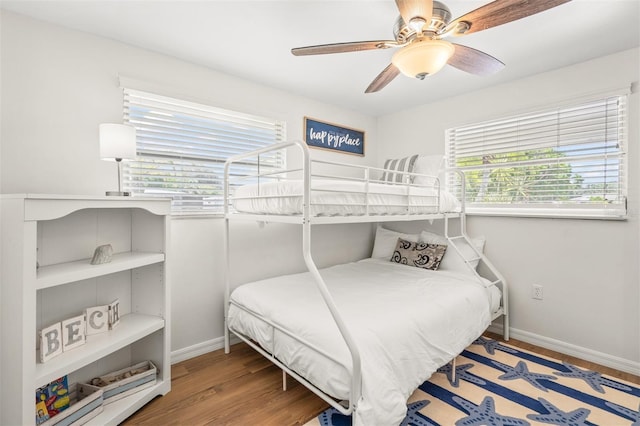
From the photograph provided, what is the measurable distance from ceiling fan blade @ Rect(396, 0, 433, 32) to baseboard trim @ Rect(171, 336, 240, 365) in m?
2.47

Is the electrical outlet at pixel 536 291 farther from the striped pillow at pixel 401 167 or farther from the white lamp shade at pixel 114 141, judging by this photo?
the white lamp shade at pixel 114 141

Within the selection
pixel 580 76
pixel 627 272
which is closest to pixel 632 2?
pixel 580 76

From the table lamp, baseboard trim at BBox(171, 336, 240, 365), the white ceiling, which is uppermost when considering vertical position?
the white ceiling

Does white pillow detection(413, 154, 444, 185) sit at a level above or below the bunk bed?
above

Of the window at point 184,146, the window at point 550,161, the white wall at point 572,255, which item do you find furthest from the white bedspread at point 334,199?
the white wall at point 572,255

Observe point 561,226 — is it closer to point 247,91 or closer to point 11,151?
point 247,91

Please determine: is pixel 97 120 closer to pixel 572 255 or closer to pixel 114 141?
pixel 114 141

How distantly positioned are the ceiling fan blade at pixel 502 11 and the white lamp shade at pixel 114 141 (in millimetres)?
1758

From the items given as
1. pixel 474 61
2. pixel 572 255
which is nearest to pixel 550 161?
pixel 572 255

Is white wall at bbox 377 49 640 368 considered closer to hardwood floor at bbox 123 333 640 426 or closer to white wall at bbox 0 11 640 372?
white wall at bbox 0 11 640 372

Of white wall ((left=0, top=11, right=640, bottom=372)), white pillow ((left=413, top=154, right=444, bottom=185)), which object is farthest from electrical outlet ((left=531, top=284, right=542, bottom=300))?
white pillow ((left=413, top=154, right=444, bottom=185))

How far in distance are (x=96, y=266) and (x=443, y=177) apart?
2.94m

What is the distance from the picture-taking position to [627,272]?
6.77 ft

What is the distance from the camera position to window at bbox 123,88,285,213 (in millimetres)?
2027
